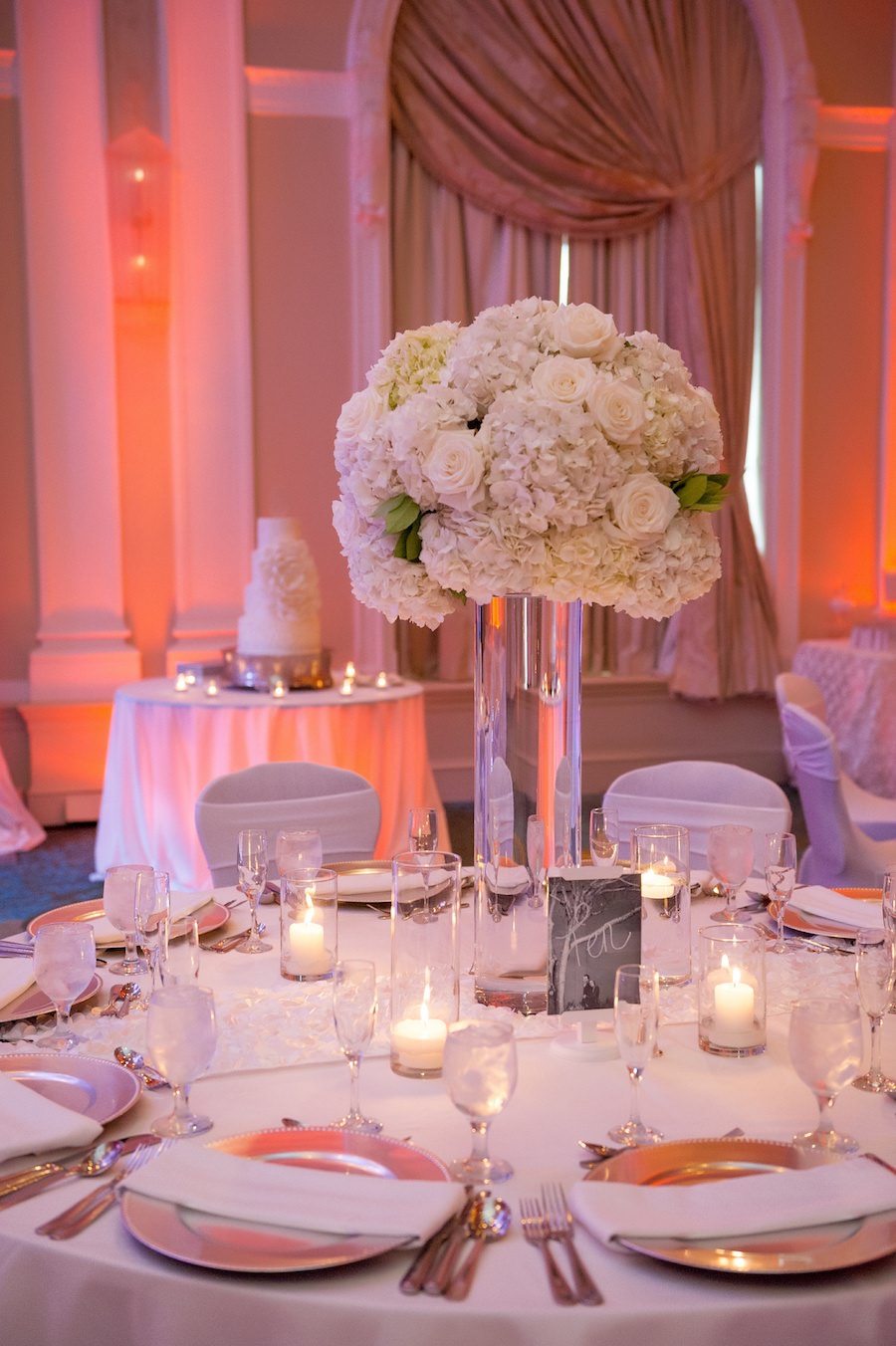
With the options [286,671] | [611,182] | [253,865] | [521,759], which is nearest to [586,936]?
→ [521,759]

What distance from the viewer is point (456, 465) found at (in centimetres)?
167

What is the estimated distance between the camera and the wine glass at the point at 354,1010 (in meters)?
1.37

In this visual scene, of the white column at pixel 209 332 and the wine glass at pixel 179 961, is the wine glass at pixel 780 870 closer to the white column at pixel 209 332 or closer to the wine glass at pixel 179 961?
the wine glass at pixel 179 961

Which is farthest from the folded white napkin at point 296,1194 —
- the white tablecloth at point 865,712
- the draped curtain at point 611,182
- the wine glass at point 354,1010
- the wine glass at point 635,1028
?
the draped curtain at point 611,182

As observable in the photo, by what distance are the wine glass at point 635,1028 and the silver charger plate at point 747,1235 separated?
7 centimetres

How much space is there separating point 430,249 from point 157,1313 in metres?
Result: 6.41

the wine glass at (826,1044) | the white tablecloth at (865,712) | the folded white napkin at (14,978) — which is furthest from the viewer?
the white tablecloth at (865,712)

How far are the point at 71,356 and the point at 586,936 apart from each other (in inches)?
215

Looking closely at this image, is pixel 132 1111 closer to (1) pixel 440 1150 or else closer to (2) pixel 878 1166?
(1) pixel 440 1150

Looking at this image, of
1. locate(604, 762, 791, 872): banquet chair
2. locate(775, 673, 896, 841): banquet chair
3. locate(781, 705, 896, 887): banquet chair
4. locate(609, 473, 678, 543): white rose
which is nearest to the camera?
locate(609, 473, 678, 543): white rose

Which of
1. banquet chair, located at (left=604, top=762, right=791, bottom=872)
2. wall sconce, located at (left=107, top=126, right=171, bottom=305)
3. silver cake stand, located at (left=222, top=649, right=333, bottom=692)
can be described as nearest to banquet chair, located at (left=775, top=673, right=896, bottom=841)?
banquet chair, located at (left=604, top=762, right=791, bottom=872)

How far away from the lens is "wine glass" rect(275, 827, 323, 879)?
7.00 ft

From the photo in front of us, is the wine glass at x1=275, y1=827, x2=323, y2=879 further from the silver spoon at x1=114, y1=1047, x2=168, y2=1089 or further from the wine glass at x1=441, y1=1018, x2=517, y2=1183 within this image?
the wine glass at x1=441, y1=1018, x2=517, y2=1183

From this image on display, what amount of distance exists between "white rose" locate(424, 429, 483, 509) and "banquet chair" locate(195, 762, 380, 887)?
1238 millimetres
